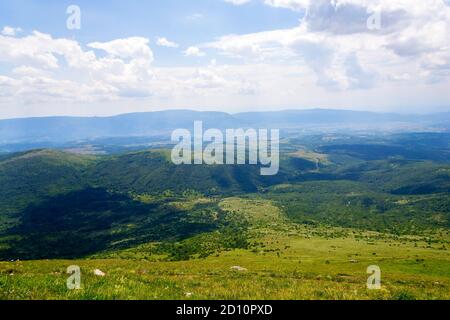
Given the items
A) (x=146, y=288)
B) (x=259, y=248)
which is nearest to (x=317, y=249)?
(x=259, y=248)

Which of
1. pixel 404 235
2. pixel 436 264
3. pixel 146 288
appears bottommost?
pixel 404 235
